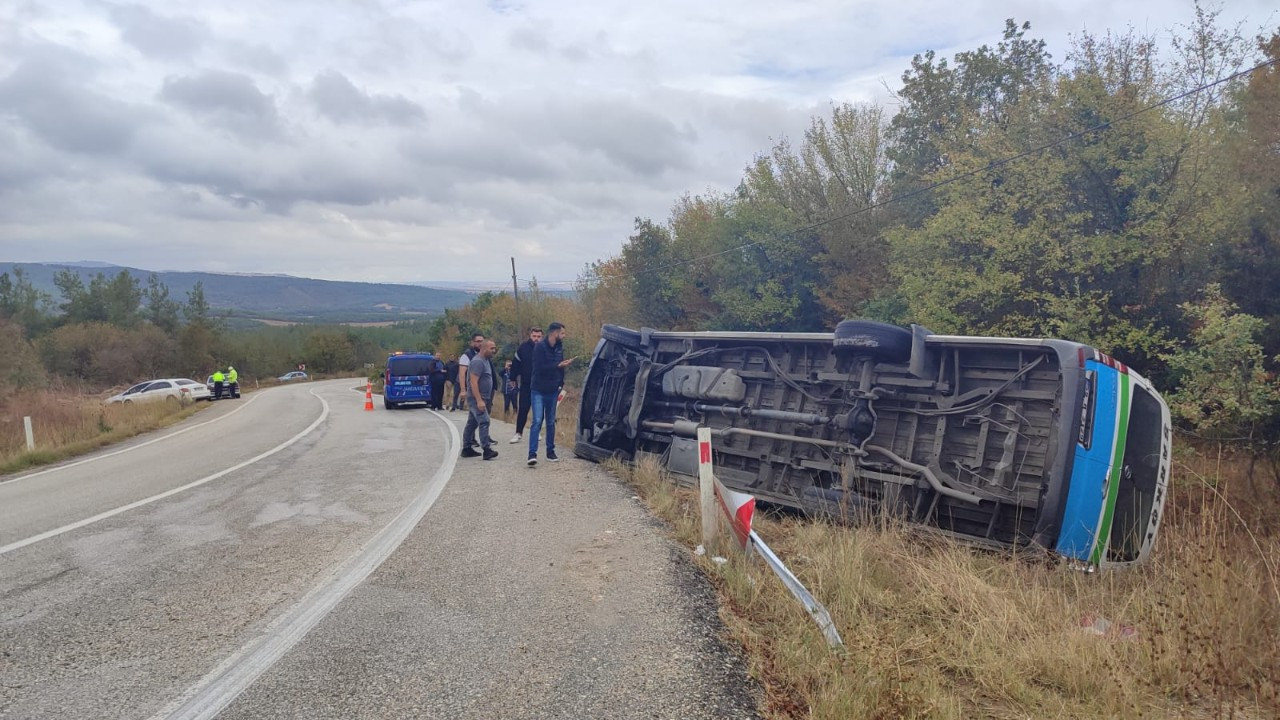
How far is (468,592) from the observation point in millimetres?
5105

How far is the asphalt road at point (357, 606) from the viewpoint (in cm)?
360

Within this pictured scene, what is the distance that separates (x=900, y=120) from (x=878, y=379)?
24.1 metres

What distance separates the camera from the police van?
25.7m

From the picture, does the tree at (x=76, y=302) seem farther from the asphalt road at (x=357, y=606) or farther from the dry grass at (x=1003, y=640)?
the dry grass at (x=1003, y=640)

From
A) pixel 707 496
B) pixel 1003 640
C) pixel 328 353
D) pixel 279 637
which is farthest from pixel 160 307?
pixel 1003 640

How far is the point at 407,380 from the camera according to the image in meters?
25.9

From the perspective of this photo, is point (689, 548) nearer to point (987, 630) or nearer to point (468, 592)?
point (468, 592)

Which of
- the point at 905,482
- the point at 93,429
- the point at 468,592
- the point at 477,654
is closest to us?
the point at 477,654

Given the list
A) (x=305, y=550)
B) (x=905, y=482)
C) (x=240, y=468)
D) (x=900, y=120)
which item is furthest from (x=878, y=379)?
(x=900, y=120)

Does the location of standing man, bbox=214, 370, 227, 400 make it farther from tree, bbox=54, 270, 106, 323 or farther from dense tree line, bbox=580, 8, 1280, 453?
tree, bbox=54, 270, 106, 323

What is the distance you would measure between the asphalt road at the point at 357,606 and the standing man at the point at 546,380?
1.42 m

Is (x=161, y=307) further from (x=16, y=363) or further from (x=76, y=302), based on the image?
(x=16, y=363)

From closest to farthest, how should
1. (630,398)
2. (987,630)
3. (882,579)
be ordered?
(987,630) < (882,579) < (630,398)

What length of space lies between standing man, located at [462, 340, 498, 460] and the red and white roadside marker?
494cm
